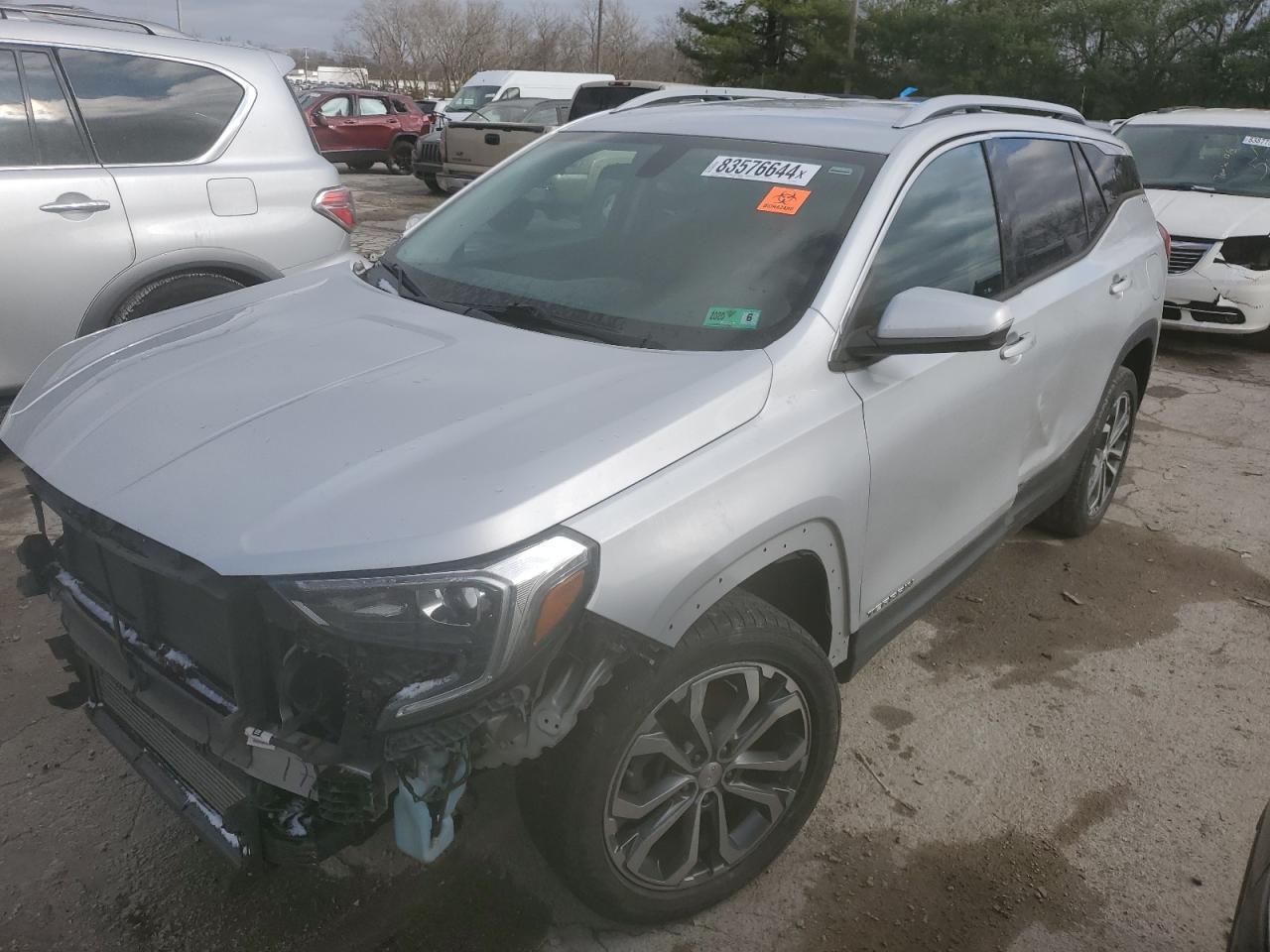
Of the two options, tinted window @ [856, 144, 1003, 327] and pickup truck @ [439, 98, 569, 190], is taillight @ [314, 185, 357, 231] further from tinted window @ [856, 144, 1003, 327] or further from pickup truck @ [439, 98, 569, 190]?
pickup truck @ [439, 98, 569, 190]

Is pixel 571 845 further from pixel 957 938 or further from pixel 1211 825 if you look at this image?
pixel 1211 825

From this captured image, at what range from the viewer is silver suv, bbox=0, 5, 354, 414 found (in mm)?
4352

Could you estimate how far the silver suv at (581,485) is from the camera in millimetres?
1800

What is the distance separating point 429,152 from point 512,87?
18.7 ft

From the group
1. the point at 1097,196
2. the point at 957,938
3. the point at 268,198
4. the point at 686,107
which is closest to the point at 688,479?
the point at 957,938

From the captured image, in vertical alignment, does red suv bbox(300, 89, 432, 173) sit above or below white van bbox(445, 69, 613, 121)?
below

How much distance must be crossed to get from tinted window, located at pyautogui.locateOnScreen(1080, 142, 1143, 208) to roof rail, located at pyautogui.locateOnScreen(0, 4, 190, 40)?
427cm

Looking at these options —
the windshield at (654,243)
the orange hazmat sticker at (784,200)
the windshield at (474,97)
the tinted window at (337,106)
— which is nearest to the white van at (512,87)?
the windshield at (474,97)

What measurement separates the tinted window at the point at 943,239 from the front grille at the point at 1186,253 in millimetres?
5695

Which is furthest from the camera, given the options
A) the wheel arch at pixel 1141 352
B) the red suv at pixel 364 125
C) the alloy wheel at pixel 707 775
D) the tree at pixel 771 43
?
the tree at pixel 771 43

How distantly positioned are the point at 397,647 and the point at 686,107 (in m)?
2.38

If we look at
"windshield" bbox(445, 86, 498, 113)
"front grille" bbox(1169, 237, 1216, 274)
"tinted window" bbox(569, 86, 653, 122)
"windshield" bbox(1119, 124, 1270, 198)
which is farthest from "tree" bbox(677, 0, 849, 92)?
"front grille" bbox(1169, 237, 1216, 274)

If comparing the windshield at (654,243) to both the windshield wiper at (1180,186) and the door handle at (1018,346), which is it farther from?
Result: the windshield wiper at (1180,186)

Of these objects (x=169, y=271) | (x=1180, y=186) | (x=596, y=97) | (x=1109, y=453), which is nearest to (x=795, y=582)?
(x=1109, y=453)
